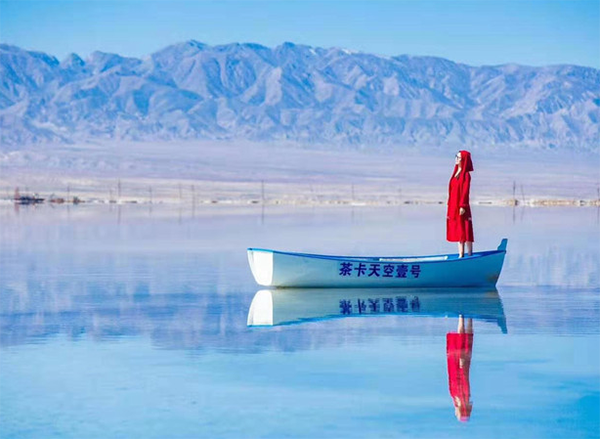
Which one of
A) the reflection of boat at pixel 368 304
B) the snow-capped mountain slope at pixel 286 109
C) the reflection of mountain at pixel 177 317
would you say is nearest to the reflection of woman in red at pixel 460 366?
the reflection of mountain at pixel 177 317

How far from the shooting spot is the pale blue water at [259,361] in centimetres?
693

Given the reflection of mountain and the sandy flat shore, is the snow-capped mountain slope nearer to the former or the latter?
the sandy flat shore

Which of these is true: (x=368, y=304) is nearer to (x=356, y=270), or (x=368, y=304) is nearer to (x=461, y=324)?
(x=356, y=270)

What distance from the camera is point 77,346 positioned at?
9734 millimetres

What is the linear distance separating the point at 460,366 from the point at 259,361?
1337 millimetres

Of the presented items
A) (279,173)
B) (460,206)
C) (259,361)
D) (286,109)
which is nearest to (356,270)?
(460,206)

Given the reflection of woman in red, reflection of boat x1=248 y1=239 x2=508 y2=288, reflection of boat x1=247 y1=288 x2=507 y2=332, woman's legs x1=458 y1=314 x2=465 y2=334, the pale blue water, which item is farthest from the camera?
reflection of boat x1=248 y1=239 x2=508 y2=288

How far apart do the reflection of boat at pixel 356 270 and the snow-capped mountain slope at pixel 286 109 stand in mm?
112856

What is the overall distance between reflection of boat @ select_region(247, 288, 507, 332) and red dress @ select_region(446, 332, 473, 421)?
847mm

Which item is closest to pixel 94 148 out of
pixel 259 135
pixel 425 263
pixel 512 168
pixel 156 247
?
pixel 259 135

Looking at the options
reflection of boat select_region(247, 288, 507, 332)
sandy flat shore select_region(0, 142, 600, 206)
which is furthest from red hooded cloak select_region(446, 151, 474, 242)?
sandy flat shore select_region(0, 142, 600, 206)

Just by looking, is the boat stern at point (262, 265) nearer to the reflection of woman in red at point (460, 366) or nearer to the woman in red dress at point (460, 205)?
the woman in red dress at point (460, 205)

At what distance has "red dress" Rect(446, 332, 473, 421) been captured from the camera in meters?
7.38

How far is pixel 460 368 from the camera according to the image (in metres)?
8.59
